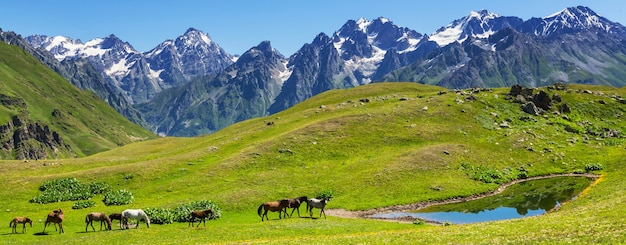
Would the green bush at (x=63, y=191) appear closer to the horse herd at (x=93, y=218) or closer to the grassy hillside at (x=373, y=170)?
the grassy hillside at (x=373, y=170)

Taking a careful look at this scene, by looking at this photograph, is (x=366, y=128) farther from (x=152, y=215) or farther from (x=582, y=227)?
(x=582, y=227)

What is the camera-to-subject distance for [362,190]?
6150cm

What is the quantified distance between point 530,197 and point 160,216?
49.4 meters

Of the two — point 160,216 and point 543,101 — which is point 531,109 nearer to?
point 543,101

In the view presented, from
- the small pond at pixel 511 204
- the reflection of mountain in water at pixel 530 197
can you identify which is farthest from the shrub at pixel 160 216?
the reflection of mountain in water at pixel 530 197

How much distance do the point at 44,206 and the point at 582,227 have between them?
59040 millimetres

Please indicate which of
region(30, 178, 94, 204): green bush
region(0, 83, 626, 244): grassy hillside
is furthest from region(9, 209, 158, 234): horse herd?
region(30, 178, 94, 204): green bush

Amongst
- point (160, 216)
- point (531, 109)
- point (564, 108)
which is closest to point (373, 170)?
point (160, 216)

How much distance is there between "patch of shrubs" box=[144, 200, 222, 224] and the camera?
157 ft

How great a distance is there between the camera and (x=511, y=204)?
187 ft

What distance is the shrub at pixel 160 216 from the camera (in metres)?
47.5

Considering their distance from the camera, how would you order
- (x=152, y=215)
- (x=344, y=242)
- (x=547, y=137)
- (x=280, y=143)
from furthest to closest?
(x=547, y=137) < (x=280, y=143) < (x=152, y=215) < (x=344, y=242)

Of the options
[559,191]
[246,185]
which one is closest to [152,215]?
[246,185]

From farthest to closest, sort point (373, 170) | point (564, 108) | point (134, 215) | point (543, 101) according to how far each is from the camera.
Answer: point (543, 101), point (564, 108), point (373, 170), point (134, 215)
